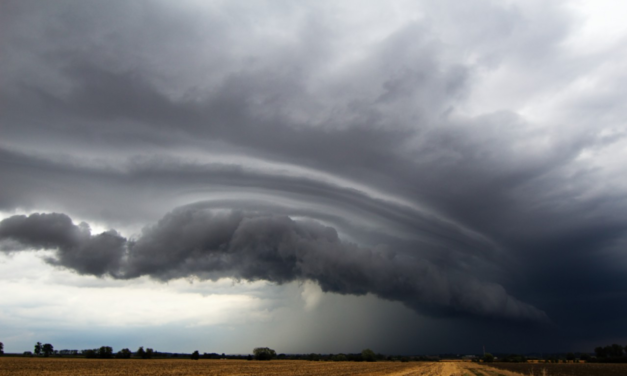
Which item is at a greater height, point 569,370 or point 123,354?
point 569,370

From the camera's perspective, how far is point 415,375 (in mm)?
71688

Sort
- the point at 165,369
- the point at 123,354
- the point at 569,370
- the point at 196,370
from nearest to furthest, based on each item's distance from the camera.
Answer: the point at 196,370, the point at 165,369, the point at 569,370, the point at 123,354

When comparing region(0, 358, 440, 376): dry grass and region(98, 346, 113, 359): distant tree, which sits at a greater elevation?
region(0, 358, 440, 376): dry grass

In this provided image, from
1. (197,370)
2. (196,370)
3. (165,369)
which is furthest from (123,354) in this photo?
(197,370)

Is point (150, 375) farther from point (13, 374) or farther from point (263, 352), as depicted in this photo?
point (263, 352)

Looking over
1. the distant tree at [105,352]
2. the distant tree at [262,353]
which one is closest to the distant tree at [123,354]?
the distant tree at [105,352]

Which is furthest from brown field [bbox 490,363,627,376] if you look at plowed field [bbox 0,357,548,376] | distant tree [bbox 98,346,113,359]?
distant tree [bbox 98,346,113,359]

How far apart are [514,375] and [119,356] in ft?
534

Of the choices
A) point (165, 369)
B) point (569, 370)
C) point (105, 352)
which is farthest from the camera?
point (105, 352)

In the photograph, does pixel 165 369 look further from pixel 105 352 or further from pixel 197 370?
pixel 105 352

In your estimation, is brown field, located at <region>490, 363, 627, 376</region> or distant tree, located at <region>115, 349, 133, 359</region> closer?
brown field, located at <region>490, 363, 627, 376</region>

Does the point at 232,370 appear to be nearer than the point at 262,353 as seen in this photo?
Yes

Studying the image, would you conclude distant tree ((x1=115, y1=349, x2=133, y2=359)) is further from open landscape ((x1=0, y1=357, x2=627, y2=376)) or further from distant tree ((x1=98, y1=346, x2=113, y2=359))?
open landscape ((x1=0, y1=357, x2=627, y2=376))

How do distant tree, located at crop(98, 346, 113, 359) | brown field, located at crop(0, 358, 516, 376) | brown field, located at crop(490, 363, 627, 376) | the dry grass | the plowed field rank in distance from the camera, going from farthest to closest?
distant tree, located at crop(98, 346, 113, 359)
brown field, located at crop(490, 363, 627, 376)
brown field, located at crop(0, 358, 516, 376)
the dry grass
the plowed field
